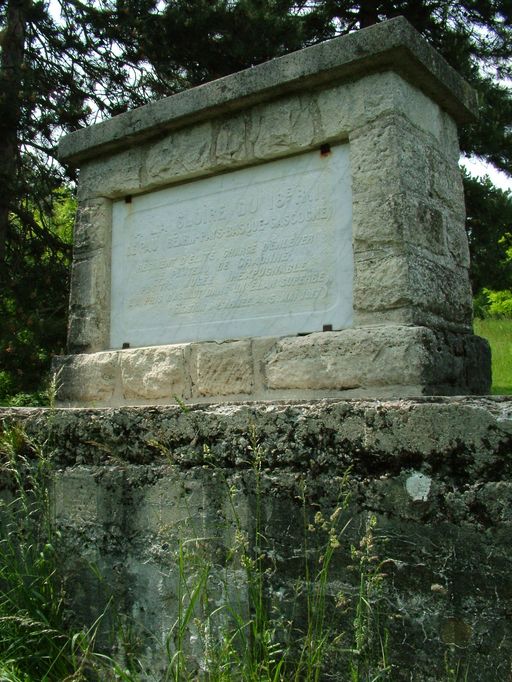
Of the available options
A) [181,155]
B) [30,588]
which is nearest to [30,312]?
[181,155]

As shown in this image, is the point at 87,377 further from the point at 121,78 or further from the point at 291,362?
the point at 121,78

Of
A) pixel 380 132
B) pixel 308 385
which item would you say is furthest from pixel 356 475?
pixel 380 132

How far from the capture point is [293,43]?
6.79 m

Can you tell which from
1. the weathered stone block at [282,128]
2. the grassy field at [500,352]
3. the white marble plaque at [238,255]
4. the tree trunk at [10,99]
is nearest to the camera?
the white marble plaque at [238,255]

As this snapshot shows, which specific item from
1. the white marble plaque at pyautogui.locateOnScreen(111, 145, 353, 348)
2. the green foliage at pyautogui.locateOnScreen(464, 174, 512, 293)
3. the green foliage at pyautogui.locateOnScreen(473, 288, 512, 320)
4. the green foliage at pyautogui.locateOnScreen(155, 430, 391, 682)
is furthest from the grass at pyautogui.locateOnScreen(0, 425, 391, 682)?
the green foliage at pyautogui.locateOnScreen(473, 288, 512, 320)

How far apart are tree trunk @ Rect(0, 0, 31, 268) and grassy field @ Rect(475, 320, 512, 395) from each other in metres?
5.32

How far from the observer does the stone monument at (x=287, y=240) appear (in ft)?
8.55

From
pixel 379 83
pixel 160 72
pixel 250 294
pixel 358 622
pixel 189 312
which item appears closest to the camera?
pixel 358 622

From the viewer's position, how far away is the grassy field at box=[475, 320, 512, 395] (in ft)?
21.5

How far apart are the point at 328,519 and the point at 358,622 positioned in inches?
13.7

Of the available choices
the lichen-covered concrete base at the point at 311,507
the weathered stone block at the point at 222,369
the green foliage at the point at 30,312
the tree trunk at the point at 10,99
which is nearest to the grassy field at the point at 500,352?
the weathered stone block at the point at 222,369

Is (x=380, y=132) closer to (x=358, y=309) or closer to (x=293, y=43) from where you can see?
(x=358, y=309)

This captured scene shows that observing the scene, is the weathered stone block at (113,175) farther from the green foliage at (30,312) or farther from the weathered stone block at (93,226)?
the green foliage at (30,312)

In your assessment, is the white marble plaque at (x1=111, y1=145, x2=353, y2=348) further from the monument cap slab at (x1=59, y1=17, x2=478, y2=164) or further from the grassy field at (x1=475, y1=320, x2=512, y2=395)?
the grassy field at (x1=475, y1=320, x2=512, y2=395)
